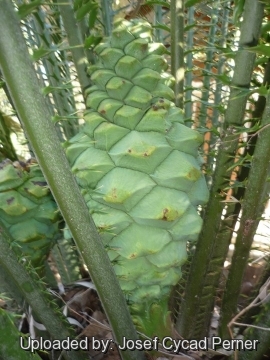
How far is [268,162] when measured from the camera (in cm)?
45

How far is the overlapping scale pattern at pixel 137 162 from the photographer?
0.44 meters

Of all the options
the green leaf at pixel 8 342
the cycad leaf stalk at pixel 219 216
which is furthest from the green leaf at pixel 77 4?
the green leaf at pixel 8 342

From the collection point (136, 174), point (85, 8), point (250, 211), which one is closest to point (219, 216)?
point (250, 211)

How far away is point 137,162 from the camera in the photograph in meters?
0.44

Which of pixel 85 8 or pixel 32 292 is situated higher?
pixel 85 8

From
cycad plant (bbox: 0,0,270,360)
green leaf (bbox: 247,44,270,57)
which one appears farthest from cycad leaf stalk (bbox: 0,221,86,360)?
green leaf (bbox: 247,44,270,57)

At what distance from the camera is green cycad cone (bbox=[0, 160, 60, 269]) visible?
0.52 m

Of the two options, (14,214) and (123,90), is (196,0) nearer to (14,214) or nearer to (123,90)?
(123,90)

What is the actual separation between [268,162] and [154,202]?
0.40 feet

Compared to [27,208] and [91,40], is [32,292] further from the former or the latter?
[91,40]

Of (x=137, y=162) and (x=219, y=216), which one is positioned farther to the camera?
(x=219, y=216)

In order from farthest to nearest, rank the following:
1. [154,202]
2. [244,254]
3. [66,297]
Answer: [66,297] < [244,254] < [154,202]

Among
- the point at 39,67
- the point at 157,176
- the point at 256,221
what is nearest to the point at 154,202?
the point at 157,176

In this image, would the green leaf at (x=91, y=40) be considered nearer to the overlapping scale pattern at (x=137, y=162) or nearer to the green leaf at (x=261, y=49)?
the overlapping scale pattern at (x=137, y=162)
